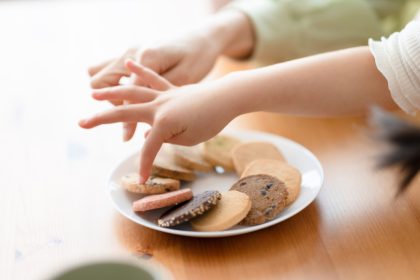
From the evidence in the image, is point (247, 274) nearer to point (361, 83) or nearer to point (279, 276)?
point (279, 276)

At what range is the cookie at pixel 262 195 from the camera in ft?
2.60

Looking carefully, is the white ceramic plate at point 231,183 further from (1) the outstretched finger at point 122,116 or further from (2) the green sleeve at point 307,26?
(2) the green sleeve at point 307,26

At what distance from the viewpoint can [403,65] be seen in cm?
87

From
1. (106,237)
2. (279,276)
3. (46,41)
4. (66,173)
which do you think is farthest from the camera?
(46,41)

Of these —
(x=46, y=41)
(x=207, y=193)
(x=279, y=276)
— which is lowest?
(x=279, y=276)

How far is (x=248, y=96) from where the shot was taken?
2.89 feet

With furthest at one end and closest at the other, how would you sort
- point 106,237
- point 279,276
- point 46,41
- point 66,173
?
point 46,41, point 66,173, point 106,237, point 279,276

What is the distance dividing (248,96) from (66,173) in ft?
0.95

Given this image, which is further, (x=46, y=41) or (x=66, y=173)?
(x=46, y=41)

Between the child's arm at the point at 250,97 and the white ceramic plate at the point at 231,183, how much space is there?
51mm

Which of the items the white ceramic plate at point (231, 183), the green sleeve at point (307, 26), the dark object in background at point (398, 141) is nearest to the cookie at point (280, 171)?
the white ceramic plate at point (231, 183)

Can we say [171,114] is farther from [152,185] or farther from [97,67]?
[97,67]

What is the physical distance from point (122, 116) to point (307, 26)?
1.71 ft

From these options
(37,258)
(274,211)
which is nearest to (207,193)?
(274,211)
